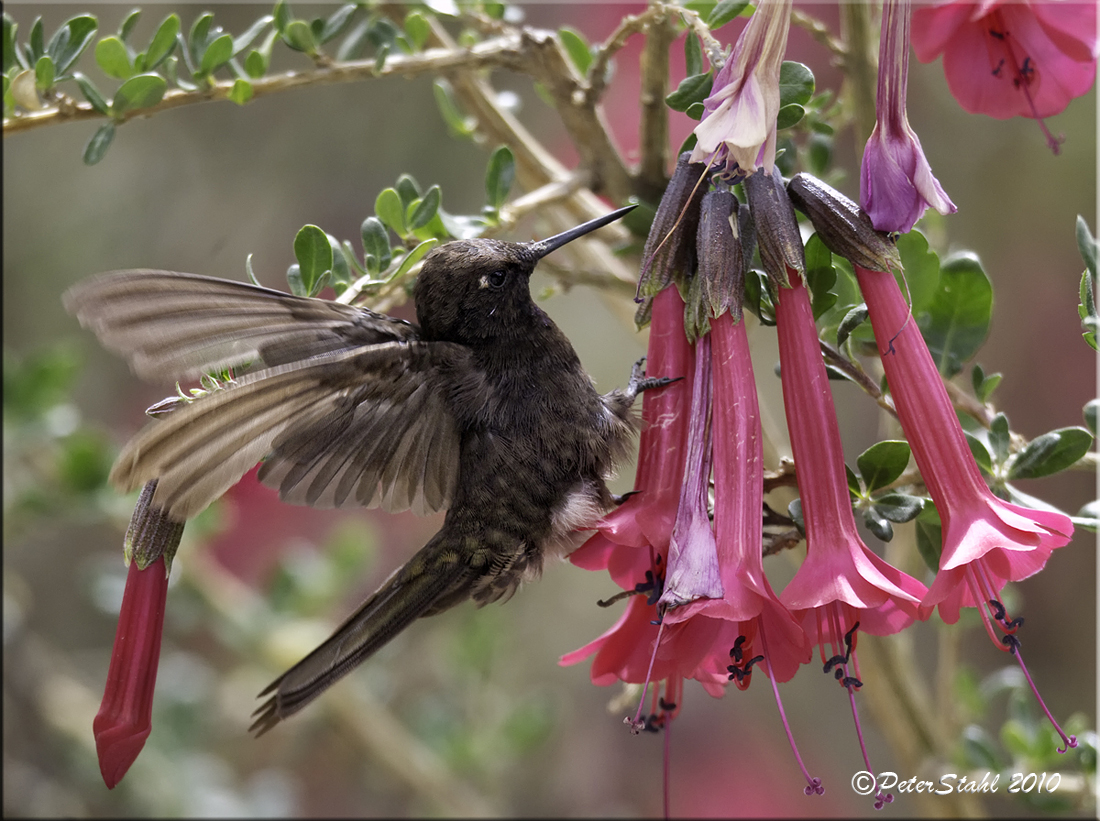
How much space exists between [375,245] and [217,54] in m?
0.26

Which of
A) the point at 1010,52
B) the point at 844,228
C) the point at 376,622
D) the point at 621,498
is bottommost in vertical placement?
the point at 376,622

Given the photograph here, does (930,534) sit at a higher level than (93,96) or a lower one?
lower

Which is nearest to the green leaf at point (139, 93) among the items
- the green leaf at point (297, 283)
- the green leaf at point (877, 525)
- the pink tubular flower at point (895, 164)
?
the green leaf at point (297, 283)

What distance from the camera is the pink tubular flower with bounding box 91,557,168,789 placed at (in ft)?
2.51

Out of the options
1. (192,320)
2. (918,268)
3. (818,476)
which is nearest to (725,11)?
(918,268)

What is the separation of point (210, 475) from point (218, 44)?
0.45 meters

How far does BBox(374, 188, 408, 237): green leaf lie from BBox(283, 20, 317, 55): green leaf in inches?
8.1

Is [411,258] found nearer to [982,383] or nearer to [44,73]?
[44,73]

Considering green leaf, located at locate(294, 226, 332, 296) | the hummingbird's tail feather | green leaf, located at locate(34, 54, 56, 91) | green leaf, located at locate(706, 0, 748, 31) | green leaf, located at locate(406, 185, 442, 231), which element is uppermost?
green leaf, located at locate(706, 0, 748, 31)

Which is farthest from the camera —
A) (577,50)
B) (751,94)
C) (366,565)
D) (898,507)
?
(366,565)

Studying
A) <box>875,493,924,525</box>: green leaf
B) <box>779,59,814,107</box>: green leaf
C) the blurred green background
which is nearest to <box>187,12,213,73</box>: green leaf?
<box>779,59,814,107</box>: green leaf

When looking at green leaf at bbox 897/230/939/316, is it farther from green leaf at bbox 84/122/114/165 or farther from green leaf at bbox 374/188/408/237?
green leaf at bbox 84/122/114/165

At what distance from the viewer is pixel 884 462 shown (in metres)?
0.80

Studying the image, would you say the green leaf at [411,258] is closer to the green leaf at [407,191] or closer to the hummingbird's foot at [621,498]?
the green leaf at [407,191]
